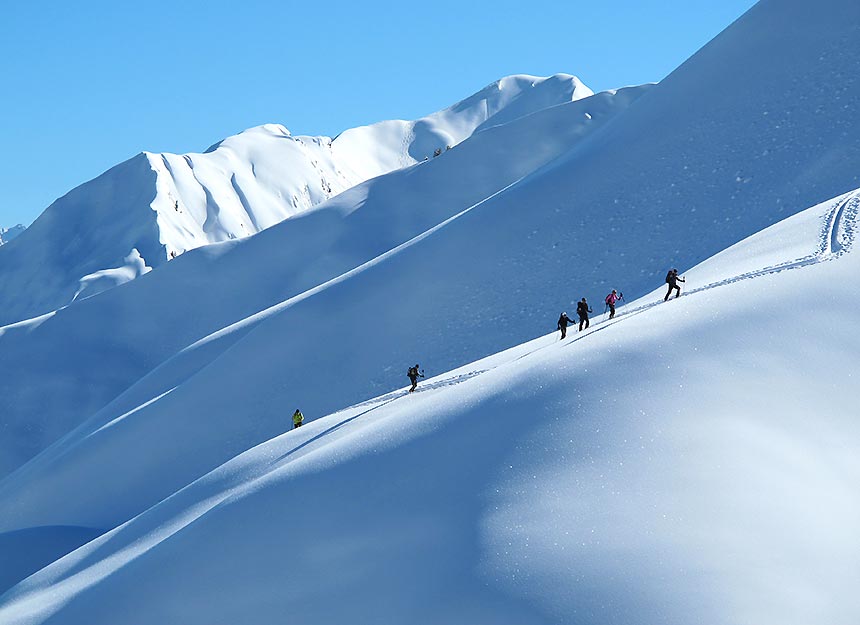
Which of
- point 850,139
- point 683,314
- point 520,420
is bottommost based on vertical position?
point 520,420

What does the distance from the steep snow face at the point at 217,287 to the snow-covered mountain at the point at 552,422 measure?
25.8 meters

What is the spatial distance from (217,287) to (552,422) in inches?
2908

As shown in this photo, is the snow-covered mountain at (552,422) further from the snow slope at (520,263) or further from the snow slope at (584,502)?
the snow slope at (520,263)

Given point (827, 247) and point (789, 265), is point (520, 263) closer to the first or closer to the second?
Result: point (827, 247)

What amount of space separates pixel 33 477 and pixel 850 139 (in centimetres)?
4277

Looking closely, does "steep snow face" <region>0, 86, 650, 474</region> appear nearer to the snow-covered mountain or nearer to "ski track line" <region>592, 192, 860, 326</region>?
the snow-covered mountain

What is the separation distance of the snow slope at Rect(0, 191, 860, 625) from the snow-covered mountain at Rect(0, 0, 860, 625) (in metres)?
0.06

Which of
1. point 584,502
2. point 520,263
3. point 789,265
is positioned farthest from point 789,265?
point 520,263

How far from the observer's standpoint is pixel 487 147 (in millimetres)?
104062

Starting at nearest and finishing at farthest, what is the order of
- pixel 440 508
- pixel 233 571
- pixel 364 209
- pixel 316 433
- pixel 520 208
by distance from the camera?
pixel 440 508
pixel 233 571
pixel 316 433
pixel 520 208
pixel 364 209

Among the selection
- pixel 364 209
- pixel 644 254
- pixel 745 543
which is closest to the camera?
pixel 745 543

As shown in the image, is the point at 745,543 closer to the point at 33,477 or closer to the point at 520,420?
the point at 520,420

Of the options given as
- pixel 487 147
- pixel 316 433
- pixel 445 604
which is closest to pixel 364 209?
pixel 487 147

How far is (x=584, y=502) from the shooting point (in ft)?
51.5
